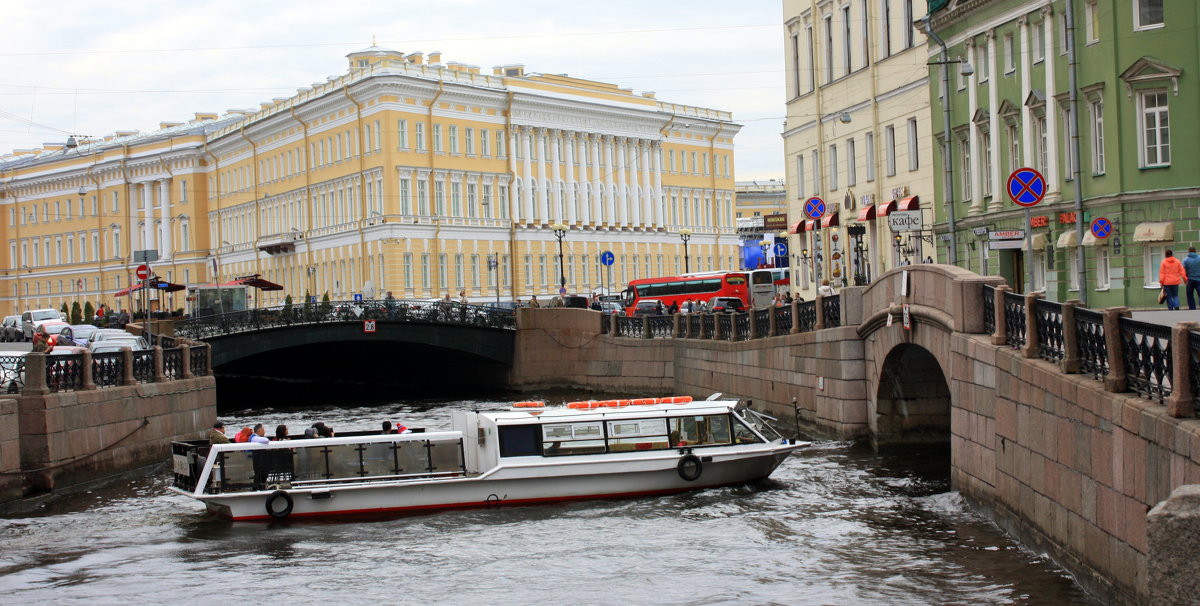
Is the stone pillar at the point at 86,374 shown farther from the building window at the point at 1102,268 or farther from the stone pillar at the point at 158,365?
the building window at the point at 1102,268

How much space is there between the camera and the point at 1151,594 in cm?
700

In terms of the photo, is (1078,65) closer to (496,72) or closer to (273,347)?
(273,347)

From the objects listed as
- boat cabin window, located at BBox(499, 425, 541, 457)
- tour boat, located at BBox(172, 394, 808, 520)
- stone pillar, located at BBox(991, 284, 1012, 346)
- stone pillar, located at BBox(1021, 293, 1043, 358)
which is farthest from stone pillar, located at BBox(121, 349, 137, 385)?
stone pillar, located at BBox(1021, 293, 1043, 358)

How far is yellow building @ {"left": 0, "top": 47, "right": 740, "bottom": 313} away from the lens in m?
73.8

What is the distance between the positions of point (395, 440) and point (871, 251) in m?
25.2

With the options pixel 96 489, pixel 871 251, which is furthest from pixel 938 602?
pixel 871 251

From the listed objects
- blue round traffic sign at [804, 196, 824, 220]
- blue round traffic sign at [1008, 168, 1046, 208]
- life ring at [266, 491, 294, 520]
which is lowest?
life ring at [266, 491, 294, 520]

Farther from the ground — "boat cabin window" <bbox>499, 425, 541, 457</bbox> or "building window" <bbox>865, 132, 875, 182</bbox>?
"building window" <bbox>865, 132, 875, 182</bbox>

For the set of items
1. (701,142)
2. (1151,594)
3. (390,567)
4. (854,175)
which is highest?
(701,142)

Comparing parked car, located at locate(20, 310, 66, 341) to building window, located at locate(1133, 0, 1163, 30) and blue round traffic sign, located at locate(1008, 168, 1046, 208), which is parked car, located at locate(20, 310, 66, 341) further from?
blue round traffic sign, located at locate(1008, 168, 1046, 208)

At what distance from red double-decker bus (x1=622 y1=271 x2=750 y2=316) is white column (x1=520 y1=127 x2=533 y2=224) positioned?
19498 millimetres

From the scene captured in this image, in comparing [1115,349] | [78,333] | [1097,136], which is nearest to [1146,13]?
[1097,136]

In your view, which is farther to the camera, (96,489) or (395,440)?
(96,489)

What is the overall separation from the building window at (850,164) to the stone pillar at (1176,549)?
39873mm
